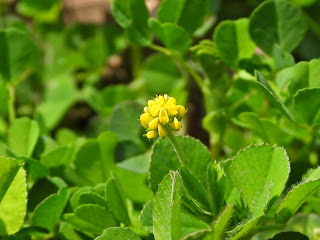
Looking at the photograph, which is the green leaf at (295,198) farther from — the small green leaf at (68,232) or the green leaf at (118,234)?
the small green leaf at (68,232)

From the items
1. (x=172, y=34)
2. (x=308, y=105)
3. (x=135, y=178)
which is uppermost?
(x=172, y=34)

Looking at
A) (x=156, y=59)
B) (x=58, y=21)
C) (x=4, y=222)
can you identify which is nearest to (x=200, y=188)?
(x=4, y=222)

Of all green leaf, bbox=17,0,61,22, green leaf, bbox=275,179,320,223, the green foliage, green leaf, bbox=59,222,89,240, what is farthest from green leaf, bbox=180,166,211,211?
green leaf, bbox=17,0,61,22

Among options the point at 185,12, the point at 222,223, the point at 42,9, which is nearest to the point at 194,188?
the point at 222,223

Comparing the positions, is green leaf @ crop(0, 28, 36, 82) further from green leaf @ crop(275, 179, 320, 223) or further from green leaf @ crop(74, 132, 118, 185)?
green leaf @ crop(275, 179, 320, 223)

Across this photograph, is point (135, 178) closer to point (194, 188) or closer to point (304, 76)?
point (194, 188)

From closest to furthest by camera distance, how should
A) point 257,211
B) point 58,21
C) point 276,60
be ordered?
point 257,211 < point 276,60 < point 58,21

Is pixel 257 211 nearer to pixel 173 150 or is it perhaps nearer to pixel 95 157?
pixel 173 150
